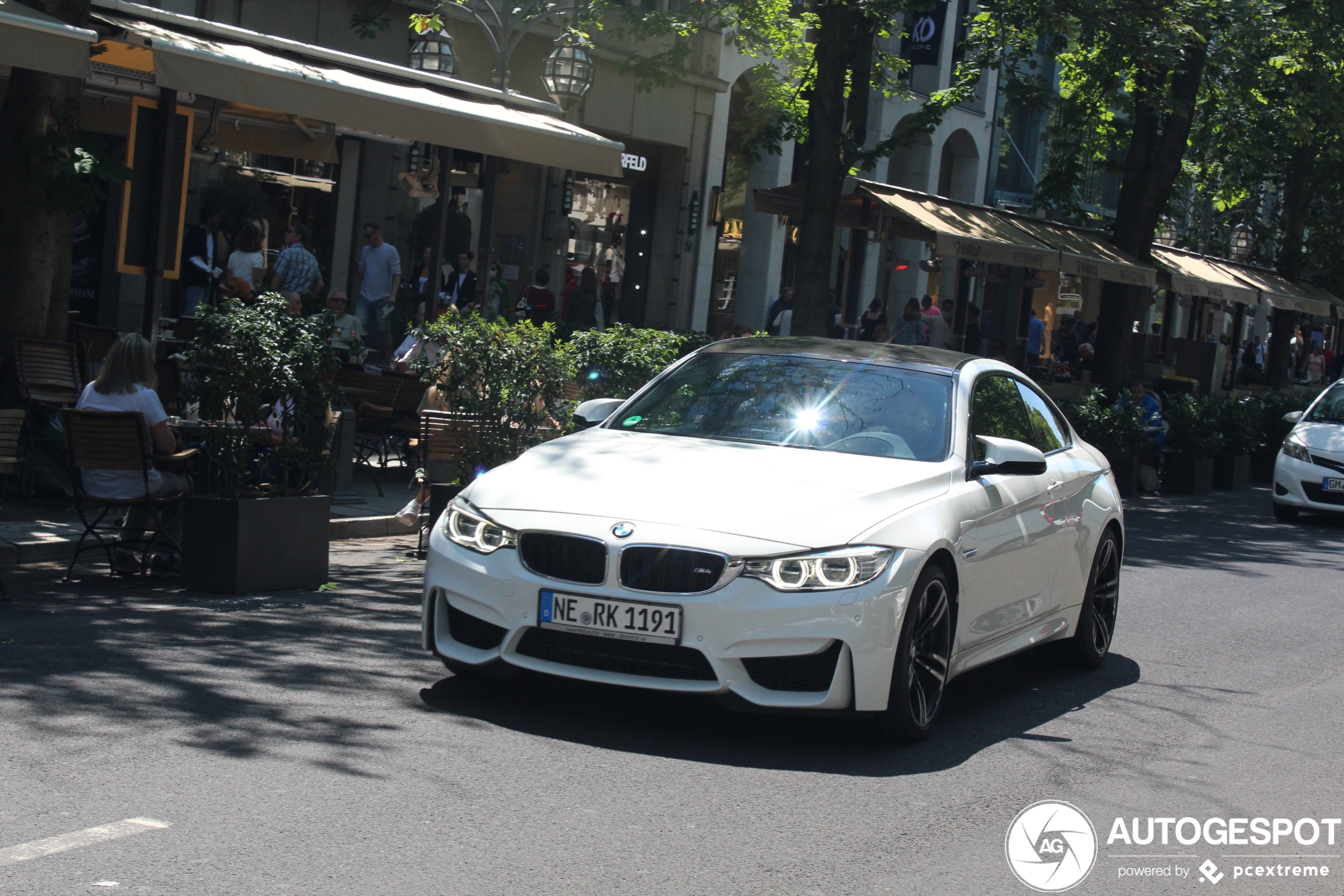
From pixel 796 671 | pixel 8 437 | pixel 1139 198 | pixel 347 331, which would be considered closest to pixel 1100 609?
pixel 796 671

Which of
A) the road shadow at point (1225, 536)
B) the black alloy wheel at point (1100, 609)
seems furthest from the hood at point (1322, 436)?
the black alloy wheel at point (1100, 609)

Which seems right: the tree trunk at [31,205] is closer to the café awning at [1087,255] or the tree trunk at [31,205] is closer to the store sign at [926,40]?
the café awning at [1087,255]

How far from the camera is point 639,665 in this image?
240 inches

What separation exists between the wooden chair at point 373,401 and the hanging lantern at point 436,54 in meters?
6.47

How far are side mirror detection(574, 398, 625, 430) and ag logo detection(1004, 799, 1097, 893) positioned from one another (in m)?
2.84

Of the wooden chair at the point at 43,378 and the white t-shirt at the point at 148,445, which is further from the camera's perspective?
the wooden chair at the point at 43,378

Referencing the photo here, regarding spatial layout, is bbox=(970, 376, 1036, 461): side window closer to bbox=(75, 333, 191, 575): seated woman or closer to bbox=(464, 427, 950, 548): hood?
bbox=(464, 427, 950, 548): hood

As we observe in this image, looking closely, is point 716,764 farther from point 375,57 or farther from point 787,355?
point 375,57

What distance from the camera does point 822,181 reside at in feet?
61.4

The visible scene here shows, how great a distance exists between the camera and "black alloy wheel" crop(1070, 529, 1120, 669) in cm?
845

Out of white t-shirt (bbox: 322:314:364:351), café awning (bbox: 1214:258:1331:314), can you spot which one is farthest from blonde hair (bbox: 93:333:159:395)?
café awning (bbox: 1214:258:1331:314)

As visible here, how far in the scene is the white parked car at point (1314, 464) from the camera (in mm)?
18203

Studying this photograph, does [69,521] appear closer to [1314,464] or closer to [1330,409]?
[1314,464]

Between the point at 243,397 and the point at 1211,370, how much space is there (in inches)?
1145
